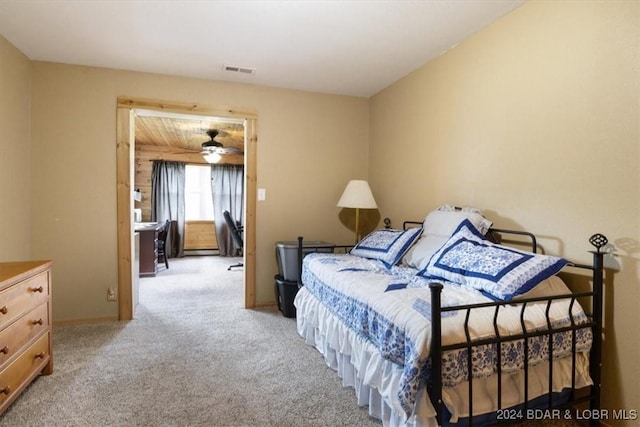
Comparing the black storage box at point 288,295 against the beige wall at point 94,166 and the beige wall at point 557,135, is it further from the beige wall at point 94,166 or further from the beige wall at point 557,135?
the beige wall at point 557,135

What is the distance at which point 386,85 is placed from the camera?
11.3ft

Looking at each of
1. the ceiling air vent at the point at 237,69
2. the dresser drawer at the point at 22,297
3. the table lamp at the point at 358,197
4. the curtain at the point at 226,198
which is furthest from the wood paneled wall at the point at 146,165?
the dresser drawer at the point at 22,297

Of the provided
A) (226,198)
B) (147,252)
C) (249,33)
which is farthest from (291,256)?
(226,198)

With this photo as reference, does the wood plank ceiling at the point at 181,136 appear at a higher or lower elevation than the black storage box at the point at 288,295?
higher

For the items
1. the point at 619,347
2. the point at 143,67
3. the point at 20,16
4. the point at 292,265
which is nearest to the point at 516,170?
the point at 619,347

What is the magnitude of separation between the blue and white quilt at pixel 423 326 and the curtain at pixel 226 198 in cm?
541

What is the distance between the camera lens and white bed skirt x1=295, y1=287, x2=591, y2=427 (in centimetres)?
132

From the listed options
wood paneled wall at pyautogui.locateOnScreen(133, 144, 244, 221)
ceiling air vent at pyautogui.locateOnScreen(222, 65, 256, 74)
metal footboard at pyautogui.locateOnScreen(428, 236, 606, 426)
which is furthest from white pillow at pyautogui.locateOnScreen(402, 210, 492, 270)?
wood paneled wall at pyautogui.locateOnScreen(133, 144, 244, 221)

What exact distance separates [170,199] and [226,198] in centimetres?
109

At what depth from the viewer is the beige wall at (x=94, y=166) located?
2938mm

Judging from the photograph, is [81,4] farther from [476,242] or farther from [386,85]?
[476,242]

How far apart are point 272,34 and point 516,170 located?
1887mm

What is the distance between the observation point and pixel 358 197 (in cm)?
331

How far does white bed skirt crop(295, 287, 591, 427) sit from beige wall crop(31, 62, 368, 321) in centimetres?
175
